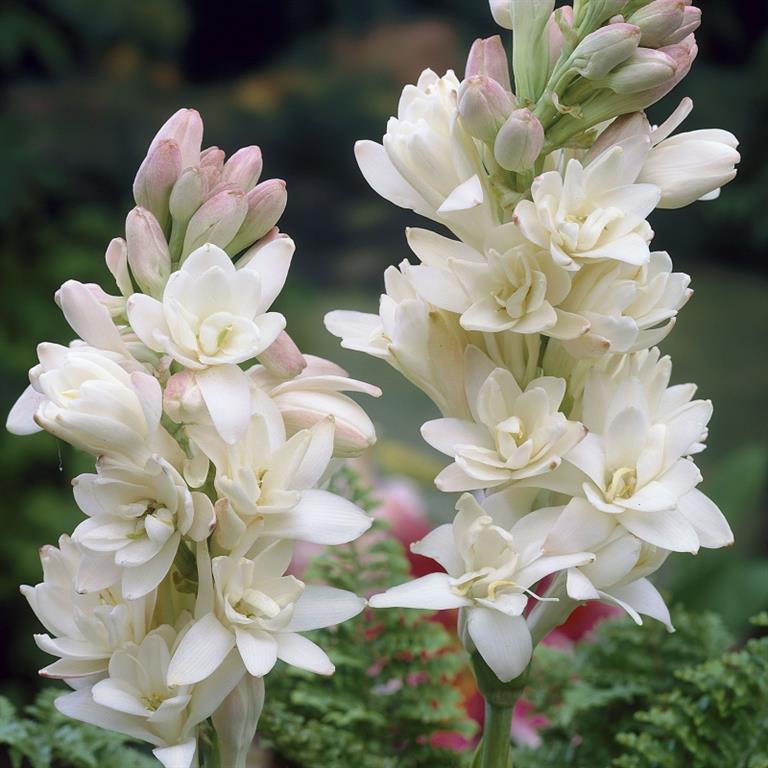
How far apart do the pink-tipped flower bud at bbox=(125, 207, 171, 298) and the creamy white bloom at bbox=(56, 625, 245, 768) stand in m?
0.13

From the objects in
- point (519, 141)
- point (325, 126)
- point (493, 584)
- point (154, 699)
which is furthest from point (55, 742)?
point (325, 126)

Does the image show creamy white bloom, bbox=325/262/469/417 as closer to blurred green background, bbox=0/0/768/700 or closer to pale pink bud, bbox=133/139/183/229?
pale pink bud, bbox=133/139/183/229

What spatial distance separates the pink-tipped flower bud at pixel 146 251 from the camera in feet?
1.37

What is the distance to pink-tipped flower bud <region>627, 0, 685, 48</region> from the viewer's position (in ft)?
1.41

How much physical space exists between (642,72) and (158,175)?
0.18 metres

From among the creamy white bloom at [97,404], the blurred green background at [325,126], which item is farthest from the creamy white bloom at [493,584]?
the blurred green background at [325,126]

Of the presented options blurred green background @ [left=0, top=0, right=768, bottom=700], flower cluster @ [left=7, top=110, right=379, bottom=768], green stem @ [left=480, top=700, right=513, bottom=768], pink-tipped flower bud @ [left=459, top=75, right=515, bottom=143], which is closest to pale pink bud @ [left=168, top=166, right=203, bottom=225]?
flower cluster @ [left=7, top=110, right=379, bottom=768]

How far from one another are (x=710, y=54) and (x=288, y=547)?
172 centimetres

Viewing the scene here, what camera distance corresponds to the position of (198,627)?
15.9 inches

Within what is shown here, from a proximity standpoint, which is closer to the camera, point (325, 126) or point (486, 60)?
point (486, 60)

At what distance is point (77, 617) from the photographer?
1.37ft

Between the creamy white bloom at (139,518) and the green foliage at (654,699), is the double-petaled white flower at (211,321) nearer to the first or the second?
the creamy white bloom at (139,518)

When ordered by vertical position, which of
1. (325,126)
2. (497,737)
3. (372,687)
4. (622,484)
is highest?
(622,484)

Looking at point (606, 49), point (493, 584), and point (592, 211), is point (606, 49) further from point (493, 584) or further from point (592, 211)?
point (493, 584)
